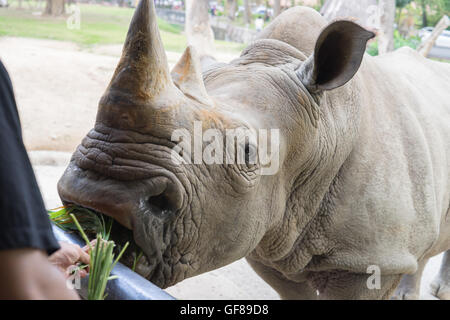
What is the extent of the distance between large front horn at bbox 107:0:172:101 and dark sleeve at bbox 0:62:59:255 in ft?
2.71

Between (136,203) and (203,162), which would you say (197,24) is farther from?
(136,203)

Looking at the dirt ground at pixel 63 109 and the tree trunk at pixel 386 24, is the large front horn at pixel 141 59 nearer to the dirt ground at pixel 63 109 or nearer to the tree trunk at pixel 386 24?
the dirt ground at pixel 63 109

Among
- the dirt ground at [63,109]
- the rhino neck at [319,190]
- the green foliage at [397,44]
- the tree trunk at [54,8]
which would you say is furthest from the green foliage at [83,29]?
the rhino neck at [319,190]

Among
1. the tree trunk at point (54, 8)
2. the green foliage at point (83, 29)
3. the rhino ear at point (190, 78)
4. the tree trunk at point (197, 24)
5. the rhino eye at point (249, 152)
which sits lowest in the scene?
the green foliage at point (83, 29)

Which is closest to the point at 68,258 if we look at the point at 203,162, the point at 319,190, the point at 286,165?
the point at 203,162

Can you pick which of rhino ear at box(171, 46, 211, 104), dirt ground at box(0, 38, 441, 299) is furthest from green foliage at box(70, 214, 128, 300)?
dirt ground at box(0, 38, 441, 299)

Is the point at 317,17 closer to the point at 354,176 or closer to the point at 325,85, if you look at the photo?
the point at 325,85

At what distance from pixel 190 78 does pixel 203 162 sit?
0.30m

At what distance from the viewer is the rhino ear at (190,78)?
2.02m

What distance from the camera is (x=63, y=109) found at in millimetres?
9211

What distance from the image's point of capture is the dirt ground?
442 centimetres

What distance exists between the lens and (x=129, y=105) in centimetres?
176

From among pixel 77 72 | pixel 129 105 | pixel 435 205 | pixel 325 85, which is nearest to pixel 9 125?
pixel 129 105

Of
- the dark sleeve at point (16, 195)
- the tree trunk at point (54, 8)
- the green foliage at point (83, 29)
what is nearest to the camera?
the dark sleeve at point (16, 195)
